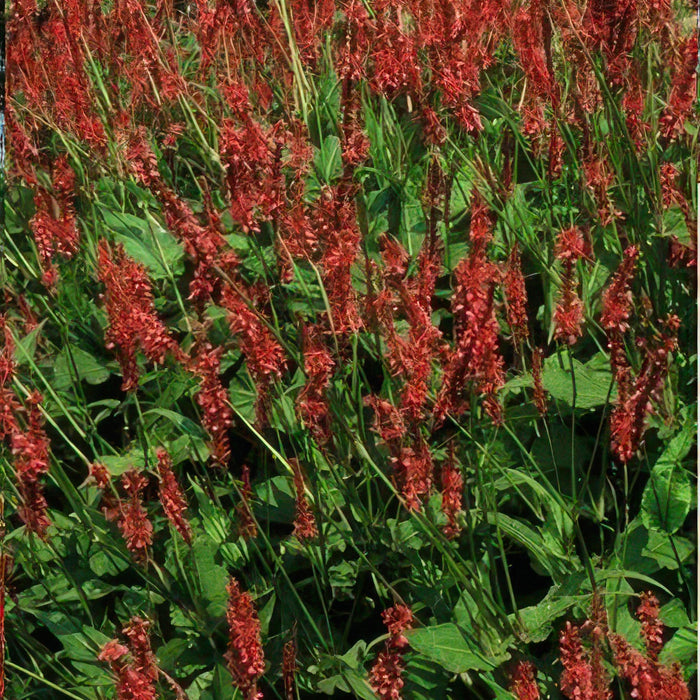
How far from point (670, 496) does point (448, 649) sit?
0.33 meters

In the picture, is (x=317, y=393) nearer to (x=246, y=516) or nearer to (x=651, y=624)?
(x=246, y=516)

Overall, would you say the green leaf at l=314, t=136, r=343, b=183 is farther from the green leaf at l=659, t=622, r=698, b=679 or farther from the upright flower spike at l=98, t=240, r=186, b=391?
the green leaf at l=659, t=622, r=698, b=679

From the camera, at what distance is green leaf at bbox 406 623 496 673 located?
4.56 feet

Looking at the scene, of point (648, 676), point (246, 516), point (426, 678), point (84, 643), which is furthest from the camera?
point (84, 643)

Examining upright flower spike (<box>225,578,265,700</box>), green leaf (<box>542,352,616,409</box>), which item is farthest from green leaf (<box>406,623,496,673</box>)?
green leaf (<box>542,352,616,409</box>)

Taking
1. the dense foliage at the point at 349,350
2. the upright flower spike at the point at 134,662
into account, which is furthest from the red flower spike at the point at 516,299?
the upright flower spike at the point at 134,662

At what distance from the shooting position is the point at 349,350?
1.51 m

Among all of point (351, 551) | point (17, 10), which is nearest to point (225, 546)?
point (351, 551)

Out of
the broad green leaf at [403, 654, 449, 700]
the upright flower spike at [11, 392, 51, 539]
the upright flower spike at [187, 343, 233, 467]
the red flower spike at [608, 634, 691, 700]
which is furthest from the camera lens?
the upright flower spike at [11, 392, 51, 539]

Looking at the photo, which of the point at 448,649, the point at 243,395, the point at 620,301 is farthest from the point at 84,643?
the point at 620,301

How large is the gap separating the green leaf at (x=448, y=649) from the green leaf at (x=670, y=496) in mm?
277

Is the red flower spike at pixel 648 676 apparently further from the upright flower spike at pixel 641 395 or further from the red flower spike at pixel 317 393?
the red flower spike at pixel 317 393

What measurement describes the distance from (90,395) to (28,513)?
20 centimetres

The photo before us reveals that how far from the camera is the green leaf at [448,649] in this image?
4.56 feet
